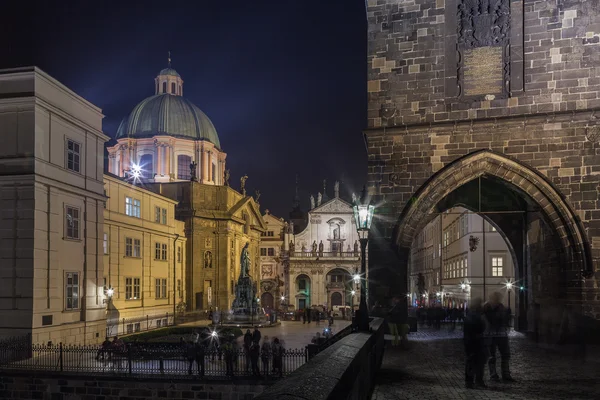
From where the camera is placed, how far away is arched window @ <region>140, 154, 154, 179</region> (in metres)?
59.8

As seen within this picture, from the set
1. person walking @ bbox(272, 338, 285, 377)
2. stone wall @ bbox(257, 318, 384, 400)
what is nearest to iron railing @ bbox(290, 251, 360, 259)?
person walking @ bbox(272, 338, 285, 377)

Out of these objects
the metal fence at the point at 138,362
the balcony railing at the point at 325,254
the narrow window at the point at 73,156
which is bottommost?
the metal fence at the point at 138,362

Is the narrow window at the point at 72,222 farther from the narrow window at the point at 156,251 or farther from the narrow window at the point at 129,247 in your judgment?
the narrow window at the point at 156,251

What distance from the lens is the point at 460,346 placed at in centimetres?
1869

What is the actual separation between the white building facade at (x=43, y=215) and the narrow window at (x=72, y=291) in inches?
1.6

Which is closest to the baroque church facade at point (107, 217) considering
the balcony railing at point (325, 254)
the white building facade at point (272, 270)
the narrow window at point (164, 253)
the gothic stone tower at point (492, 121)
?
the narrow window at point (164, 253)

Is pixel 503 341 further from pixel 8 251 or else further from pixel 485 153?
pixel 8 251

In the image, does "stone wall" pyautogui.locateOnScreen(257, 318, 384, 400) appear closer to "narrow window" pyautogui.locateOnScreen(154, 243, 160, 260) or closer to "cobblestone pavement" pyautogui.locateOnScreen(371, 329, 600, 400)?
"cobblestone pavement" pyautogui.locateOnScreen(371, 329, 600, 400)

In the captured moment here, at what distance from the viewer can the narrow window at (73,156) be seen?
2597cm

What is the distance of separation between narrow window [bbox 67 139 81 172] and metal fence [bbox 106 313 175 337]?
9756 millimetres

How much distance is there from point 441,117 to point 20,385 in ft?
53.9

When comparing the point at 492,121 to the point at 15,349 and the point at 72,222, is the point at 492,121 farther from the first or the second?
the point at 15,349

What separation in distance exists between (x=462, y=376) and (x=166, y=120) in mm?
54213

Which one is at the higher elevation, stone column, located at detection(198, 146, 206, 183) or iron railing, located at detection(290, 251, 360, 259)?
stone column, located at detection(198, 146, 206, 183)
